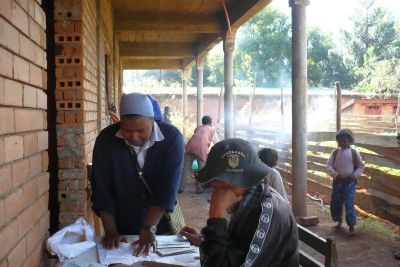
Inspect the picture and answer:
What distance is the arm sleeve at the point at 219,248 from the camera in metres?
1.57

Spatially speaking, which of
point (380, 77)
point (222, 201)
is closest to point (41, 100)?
point (222, 201)

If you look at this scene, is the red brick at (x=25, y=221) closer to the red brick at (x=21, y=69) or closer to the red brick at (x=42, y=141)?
the red brick at (x=42, y=141)

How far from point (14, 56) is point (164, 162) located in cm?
100

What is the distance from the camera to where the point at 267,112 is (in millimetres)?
28109

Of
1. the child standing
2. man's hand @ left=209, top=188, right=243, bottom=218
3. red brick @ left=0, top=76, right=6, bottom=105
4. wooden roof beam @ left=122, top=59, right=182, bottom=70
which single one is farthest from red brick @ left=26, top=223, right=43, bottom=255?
wooden roof beam @ left=122, top=59, right=182, bottom=70

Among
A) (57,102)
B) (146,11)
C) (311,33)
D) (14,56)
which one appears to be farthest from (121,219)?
(311,33)

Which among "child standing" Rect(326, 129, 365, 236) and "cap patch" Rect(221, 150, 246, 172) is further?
"child standing" Rect(326, 129, 365, 236)

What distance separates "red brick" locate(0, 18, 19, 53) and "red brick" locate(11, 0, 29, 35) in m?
0.05

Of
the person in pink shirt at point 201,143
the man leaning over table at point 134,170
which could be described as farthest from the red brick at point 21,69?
the person in pink shirt at point 201,143

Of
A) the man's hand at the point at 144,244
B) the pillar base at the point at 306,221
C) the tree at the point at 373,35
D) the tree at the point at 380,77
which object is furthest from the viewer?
the tree at the point at 373,35

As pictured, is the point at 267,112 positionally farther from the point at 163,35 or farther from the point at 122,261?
the point at 122,261

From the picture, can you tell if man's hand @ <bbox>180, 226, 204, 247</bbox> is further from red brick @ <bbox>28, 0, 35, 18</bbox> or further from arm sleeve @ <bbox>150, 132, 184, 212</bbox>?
red brick @ <bbox>28, 0, 35, 18</bbox>

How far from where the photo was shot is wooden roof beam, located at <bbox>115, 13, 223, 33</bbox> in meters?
8.62

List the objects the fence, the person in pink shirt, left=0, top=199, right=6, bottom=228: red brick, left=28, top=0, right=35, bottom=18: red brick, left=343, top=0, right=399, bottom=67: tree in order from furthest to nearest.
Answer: left=343, top=0, right=399, bottom=67: tree < the person in pink shirt < the fence < left=28, top=0, right=35, bottom=18: red brick < left=0, top=199, right=6, bottom=228: red brick
